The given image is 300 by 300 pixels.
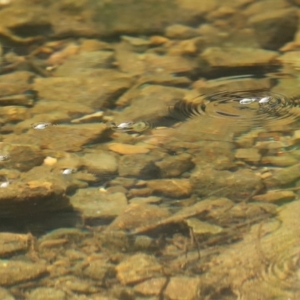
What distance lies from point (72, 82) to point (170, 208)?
1224mm

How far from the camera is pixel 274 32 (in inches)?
155

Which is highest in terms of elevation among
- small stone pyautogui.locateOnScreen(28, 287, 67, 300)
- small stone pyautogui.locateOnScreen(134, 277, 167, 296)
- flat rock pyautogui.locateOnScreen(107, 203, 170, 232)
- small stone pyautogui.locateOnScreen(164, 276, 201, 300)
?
small stone pyautogui.locateOnScreen(164, 276, 201, 300)

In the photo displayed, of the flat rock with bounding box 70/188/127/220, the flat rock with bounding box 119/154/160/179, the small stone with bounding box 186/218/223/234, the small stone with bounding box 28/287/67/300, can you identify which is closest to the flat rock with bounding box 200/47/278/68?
the flat rock with bounding box 119/154/160/179

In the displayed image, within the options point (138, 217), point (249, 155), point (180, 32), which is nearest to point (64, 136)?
point (138, 217)

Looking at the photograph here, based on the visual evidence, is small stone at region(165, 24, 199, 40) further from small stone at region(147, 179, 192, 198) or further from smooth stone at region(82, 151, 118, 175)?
small stone at region(147, 179, 192, 198)

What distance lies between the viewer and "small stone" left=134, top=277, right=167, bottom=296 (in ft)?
6.66

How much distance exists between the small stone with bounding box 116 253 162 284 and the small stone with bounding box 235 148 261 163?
764 mm

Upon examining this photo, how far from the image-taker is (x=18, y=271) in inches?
84.1

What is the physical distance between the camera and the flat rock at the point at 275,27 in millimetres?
3861

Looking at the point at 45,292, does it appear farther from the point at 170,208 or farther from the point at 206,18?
the point at 206,18

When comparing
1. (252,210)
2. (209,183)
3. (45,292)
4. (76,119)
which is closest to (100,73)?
(76,119)

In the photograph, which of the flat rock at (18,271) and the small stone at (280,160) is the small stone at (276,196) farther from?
the flat rock at (18,271)

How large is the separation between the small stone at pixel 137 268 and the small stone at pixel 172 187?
→ 0.40 meters

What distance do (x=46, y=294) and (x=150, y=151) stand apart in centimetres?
96
